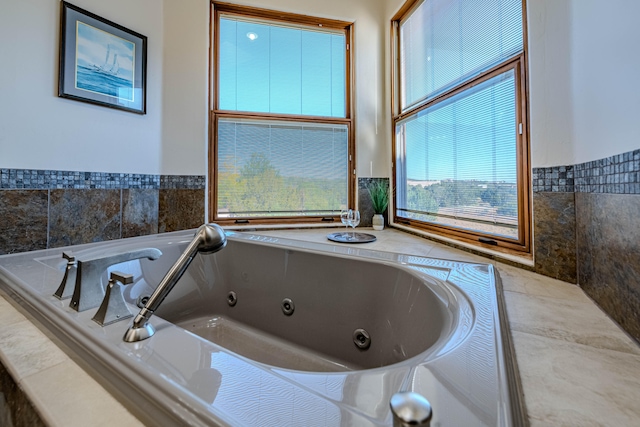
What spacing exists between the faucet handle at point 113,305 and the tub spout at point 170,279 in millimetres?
69

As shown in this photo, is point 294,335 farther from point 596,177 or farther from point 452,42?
point 452,42

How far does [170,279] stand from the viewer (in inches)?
24.5

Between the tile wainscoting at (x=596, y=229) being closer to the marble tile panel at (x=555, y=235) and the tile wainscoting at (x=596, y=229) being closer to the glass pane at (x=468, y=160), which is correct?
the marble tile panel at (x=555, y=235)

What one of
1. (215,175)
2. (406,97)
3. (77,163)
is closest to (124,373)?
(77,163)

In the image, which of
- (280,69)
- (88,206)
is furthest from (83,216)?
(280,69)

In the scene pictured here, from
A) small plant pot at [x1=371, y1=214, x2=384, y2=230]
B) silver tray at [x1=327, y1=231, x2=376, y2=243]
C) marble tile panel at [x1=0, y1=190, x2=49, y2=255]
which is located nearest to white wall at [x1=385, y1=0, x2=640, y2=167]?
silver tray at [x1=327, y1=231, x2=376, y2=243]

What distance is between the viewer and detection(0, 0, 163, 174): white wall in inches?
48.9

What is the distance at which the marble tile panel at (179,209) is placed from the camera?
1815 mm

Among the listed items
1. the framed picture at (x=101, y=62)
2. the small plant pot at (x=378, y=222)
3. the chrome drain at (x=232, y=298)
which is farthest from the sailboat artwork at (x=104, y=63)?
the small plant pot at (x=378, y=222)

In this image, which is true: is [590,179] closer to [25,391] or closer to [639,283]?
[639,283]

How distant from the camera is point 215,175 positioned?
1927 millimetres

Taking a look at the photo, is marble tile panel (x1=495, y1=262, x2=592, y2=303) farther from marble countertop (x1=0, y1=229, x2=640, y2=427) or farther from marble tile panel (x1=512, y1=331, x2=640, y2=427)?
marble tile panel (x1=512, y1=331, x2=640, y2=427)

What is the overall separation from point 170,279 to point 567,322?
36.1 inches

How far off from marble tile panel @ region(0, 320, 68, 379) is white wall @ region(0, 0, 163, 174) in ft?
3.49
